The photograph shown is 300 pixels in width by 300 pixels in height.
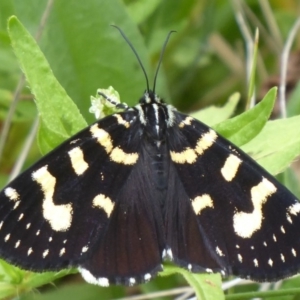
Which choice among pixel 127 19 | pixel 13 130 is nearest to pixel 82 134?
pixel 127 19

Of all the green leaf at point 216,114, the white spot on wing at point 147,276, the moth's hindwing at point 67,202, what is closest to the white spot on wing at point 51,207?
the moth's hindwing at point 67,202

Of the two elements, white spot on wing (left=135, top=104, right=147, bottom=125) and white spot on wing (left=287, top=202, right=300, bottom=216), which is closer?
white spot on wing (left=287, top=202, right=300, bottom=216)

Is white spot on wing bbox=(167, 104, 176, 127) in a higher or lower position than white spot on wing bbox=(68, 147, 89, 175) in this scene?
higher

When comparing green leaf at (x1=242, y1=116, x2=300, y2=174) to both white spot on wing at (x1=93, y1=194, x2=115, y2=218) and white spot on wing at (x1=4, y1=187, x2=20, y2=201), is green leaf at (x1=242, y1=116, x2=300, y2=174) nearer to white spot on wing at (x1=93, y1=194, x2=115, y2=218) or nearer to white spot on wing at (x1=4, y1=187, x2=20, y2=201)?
white spot on wing at (x1=93, y1=194, x2=115, y2=218)

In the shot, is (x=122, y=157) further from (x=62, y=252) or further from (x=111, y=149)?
(x=62, y=252)

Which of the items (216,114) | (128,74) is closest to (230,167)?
(216,114)

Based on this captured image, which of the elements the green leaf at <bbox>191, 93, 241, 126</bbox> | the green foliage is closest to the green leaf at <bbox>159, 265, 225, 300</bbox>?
the green foliage

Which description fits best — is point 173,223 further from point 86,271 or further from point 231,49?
point 231,49
